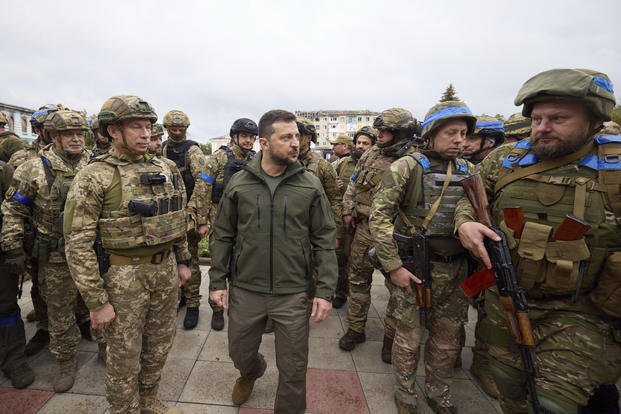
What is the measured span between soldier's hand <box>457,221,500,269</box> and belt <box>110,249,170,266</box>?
2.43 metres

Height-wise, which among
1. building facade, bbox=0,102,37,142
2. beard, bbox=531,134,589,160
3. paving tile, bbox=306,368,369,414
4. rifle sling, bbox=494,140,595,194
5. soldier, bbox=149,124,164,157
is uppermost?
building facade, bbox=0,102,37,142

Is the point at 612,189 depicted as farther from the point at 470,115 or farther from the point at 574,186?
the point at 470,115

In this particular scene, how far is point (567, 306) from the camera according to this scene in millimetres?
1932

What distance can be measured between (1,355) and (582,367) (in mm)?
5046

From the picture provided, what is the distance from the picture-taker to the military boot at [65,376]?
2943 millimetres

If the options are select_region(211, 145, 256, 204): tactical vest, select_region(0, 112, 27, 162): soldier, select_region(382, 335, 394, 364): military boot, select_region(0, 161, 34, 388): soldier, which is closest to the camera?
A: select_region(0, 161, 34, 388): soldier

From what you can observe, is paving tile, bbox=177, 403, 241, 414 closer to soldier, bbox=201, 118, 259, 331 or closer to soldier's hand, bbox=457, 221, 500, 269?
soldier, bbox=201, 118, 259, 331

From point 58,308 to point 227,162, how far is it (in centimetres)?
249

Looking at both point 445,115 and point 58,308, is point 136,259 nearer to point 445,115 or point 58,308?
point 58,308

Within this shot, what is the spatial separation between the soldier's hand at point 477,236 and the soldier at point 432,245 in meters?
0.52

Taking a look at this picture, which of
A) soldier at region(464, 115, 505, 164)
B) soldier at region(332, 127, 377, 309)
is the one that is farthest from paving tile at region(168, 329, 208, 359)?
soldier at region(464, 115, 505, 164)

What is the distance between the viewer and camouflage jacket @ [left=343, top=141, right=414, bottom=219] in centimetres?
395

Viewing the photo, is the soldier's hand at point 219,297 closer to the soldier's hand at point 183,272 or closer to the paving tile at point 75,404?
the soldier's hand at point 183,272

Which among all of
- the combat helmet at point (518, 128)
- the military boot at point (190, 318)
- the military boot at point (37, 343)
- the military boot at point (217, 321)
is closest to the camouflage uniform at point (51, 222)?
the military boot at point (37, 343)
